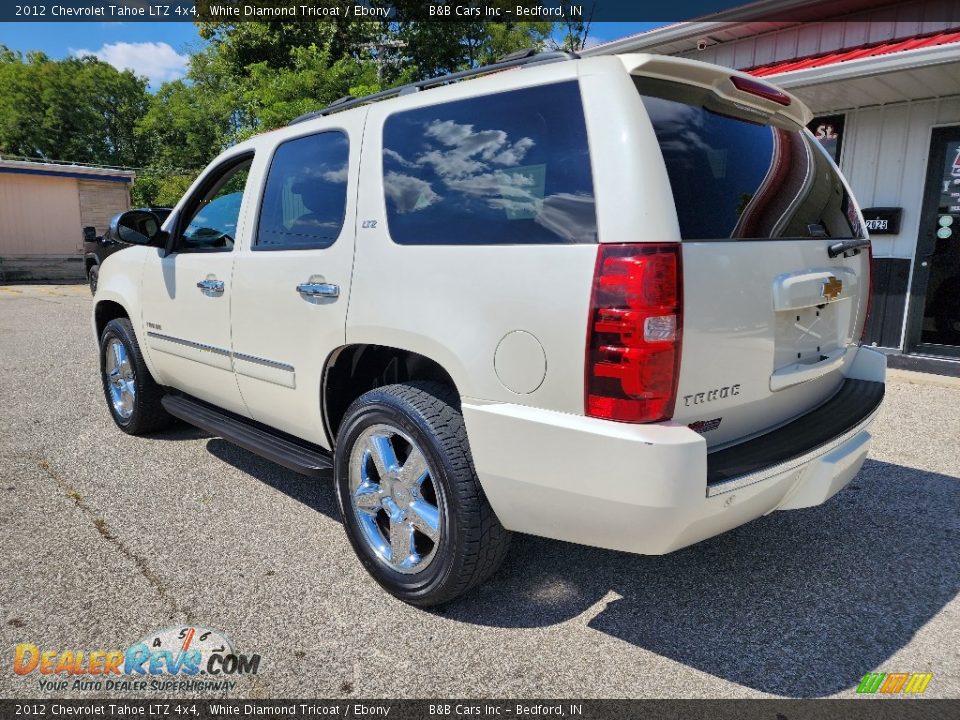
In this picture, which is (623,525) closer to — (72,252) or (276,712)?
(276,712)

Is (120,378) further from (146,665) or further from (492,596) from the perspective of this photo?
(492,596)

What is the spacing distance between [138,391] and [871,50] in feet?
25.0

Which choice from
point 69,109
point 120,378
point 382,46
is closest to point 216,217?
point 120,378

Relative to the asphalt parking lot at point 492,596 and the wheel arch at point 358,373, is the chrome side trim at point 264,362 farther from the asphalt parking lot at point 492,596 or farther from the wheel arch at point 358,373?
the asphalt parking lot at point 492,596

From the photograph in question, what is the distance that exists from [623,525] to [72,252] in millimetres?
25843

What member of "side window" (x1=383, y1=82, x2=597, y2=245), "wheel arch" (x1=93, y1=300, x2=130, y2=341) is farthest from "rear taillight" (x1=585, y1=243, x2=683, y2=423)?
"wheel arch" (x1=93, y1=300, x2=130, y2=341)

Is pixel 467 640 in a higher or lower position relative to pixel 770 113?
lower

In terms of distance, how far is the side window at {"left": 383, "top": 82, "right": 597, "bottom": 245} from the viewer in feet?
7.11

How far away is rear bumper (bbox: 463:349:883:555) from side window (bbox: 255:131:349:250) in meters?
1.20

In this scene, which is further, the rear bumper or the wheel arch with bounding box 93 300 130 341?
the wheel arch with bounding box 93 300 130 341

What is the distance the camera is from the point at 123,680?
2283 millimetres

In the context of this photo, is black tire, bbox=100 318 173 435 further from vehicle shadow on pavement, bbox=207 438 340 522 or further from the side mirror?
the side mirror

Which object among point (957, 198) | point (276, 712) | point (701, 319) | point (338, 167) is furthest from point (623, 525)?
point (957, 198)

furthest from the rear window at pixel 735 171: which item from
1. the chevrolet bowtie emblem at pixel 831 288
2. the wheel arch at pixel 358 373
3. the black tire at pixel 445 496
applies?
the wheel arch at pixel 358 373
